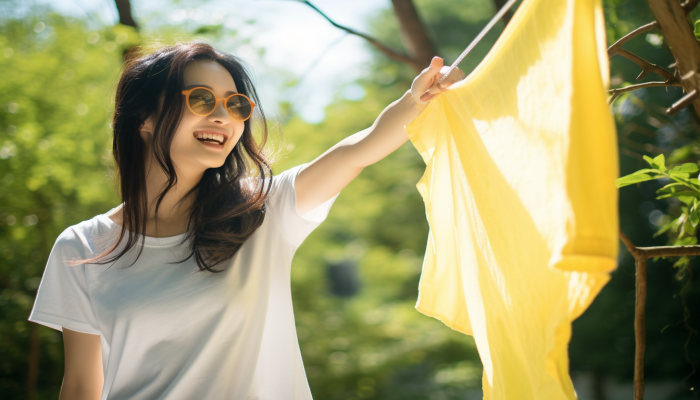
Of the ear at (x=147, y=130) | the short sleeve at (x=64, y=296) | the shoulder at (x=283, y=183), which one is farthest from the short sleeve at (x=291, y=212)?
the short sleeve at (x=64, y=296)

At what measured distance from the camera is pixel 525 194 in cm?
94

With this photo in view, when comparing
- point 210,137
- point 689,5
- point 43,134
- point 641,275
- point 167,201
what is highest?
point 43,134

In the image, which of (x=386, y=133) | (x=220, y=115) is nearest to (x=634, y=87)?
(x=386, y=133)

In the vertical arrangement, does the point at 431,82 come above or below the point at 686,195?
above

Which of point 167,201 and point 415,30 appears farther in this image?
point 415,30

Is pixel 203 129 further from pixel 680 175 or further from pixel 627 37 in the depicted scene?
pixel 680 175

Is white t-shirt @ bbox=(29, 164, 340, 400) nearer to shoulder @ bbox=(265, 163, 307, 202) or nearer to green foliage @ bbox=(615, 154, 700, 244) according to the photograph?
shoulder @ bbox=(265, 163, 307, 202)

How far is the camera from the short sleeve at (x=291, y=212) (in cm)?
140

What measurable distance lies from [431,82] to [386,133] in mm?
164

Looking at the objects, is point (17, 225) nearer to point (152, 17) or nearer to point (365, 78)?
point (152, 17)

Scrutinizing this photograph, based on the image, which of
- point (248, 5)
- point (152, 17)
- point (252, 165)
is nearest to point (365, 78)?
point (248, 5)

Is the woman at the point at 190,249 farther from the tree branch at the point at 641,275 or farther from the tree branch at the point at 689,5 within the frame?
the tree branch at the point at 641,275

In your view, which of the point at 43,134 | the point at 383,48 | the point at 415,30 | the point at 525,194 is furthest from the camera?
the point at 43,134

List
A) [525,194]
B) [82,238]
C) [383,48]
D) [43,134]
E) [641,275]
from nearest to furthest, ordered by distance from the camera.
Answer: [525,194], [641,275], [82,238], [383,48], [43,134]
